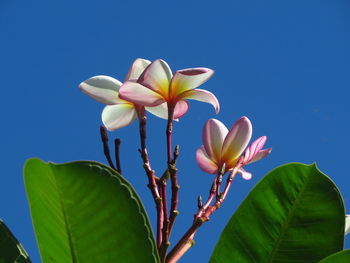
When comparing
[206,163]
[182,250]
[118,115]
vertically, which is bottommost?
[182,250]

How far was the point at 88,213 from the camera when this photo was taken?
57 cm

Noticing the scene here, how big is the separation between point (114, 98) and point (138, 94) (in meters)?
0.07

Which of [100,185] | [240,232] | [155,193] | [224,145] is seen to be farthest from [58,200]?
[224,145]

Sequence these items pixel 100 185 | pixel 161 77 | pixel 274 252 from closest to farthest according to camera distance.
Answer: pixel 100 185, pixel 274 252, pixel 161 77

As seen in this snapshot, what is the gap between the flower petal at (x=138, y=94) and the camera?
30.9 inches

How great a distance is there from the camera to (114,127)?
90 cm

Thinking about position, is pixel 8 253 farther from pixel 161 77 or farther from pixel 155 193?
pixel 161 77

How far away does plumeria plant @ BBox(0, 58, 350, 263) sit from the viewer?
563 millimetres

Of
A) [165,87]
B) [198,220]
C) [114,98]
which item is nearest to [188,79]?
[165,87]

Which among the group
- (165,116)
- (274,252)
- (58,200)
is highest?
(165,116)

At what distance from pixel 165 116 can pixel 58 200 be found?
15.0 inches

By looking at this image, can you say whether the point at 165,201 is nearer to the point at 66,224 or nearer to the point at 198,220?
the point at 198,220

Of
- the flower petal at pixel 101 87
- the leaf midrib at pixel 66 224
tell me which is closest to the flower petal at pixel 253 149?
the flower petal at pixel 101 87

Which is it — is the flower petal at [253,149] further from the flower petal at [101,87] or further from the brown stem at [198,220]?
the flower petal at [101,87]
